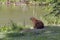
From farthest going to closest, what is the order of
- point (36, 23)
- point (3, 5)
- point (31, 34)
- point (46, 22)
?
1. point (3, 5)
2. point (46, 22)
3. point (36, 23)
4. point (31, 34)

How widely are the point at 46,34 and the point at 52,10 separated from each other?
16.7ft

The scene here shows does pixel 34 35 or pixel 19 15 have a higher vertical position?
pixel 34 35

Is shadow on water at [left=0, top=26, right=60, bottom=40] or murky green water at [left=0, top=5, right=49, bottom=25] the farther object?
murky green water at [left=0, top=5, right=49, bottom=25]

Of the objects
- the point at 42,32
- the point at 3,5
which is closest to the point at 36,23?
the point at 42,32

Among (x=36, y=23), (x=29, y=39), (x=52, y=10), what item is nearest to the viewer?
(x=29, y=39)

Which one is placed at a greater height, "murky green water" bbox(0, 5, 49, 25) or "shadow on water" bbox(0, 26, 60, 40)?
"shadow on water" bbox(0, 26, 60, 40)

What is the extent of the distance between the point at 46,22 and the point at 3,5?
12.5 metres

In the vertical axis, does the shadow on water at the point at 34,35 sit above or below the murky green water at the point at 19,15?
above

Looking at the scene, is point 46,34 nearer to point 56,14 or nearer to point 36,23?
point 36,23

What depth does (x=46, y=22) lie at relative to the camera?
12.5 m

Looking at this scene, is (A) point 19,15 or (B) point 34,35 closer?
(B) point 34,35

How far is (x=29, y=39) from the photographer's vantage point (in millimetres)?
7695

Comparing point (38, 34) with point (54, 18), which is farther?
point (54, 18)

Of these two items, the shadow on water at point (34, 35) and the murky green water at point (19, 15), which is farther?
the murky green water at point (19, 15)
